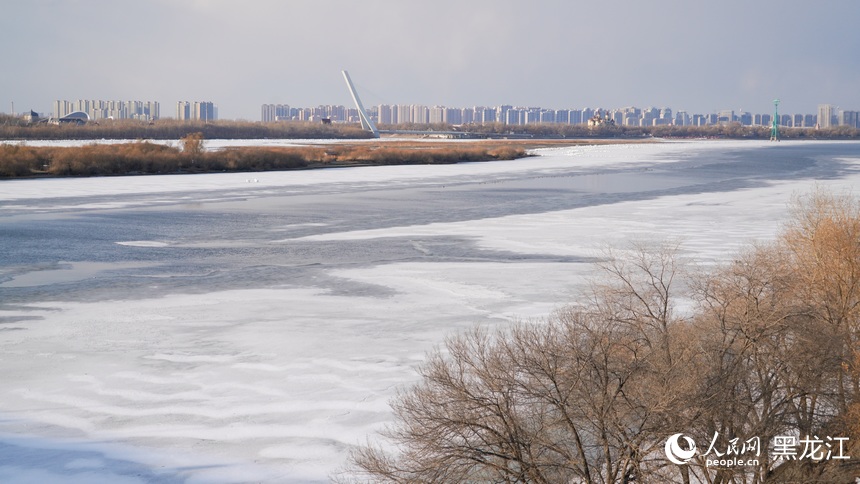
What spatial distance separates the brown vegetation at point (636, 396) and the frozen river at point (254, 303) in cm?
100

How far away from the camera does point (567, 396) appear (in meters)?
7.42

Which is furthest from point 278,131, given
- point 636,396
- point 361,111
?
point 636,396

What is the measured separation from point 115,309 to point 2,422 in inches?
186

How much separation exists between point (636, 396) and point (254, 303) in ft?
23.7

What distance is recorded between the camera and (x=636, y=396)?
7.66 m

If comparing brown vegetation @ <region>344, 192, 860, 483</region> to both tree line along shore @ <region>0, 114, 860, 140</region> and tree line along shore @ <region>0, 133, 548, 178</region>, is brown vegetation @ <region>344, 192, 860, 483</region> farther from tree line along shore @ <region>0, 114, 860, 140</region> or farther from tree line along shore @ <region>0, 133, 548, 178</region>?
tree line along shore @ <region>0, 114, 860, 140</region>

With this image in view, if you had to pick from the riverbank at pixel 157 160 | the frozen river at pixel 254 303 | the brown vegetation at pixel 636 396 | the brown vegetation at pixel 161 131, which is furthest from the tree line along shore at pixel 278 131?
the brown vegetation at pixel 636 396

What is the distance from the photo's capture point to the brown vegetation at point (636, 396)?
7.31m

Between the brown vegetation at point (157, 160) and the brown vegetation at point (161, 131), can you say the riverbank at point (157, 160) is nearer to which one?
the brown vegetation at point (157, 160)

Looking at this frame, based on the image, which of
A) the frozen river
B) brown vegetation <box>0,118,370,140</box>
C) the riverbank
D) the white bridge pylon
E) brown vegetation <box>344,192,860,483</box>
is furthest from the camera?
the white bridge pylon

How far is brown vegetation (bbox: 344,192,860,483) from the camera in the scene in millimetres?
7312

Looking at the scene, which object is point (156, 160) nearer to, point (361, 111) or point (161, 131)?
point (161, 131)

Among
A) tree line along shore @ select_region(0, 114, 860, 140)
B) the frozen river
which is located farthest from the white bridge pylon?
the frozen river

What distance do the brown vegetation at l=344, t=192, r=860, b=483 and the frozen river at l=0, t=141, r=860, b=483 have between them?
997 millimetres
